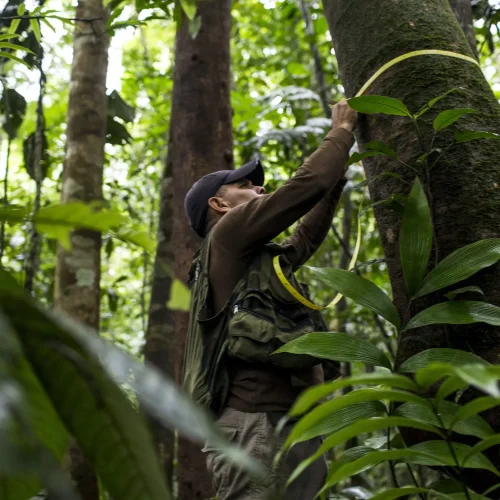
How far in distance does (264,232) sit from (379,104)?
76cm

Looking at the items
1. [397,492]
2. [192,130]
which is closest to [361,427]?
[397,492]

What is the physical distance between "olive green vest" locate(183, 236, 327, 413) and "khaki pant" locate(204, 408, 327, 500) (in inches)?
5.1

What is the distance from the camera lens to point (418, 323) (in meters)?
1.81

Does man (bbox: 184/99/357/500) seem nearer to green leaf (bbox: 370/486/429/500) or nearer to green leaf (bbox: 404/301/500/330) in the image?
green leaf (bbox: 404/301/500/330)

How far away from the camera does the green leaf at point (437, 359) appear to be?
162 cm

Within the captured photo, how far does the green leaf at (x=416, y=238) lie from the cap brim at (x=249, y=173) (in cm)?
126

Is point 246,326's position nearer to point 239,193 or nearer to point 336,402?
point 239,193

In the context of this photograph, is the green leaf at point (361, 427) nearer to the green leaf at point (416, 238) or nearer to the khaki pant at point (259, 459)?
the green leaf at point (416, 238)

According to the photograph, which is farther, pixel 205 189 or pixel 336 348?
pixel 205 189

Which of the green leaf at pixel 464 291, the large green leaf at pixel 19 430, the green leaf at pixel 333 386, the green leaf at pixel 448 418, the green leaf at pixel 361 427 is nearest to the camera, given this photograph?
the large green leaf at pixel 19 430

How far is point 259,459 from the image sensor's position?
2.30 metres

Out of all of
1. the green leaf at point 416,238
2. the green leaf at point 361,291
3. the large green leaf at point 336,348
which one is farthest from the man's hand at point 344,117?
the large green leaf at point 336,348

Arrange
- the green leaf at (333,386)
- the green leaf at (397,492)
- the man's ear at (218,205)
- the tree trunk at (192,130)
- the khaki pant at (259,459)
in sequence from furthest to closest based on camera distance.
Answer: the tree trunk at (192,130), the man's ear at (218,205), the khaki pant at (259,459), the green leaf at (397,492), the green leaf at (333,386)

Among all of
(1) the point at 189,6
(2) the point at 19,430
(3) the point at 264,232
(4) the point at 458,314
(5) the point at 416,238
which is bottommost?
(2) the point at 19,430
